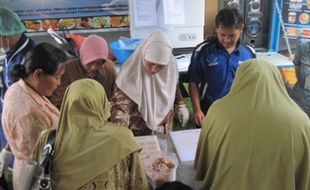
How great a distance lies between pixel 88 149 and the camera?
1085 millimetres

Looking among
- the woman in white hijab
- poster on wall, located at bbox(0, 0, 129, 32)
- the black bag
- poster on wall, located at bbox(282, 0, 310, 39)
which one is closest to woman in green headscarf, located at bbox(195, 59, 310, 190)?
the woman in white hijab

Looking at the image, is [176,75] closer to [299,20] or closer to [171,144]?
[171,144]

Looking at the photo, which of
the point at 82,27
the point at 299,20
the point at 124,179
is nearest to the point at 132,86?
the point at 124,179

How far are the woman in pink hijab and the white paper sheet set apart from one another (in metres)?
0.91

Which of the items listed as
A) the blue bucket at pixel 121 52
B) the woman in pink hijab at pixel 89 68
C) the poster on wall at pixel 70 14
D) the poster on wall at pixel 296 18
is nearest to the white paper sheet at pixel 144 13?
the blue bucket at pixel 121 52

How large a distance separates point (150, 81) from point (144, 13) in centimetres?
119

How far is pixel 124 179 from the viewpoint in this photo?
1172 mm

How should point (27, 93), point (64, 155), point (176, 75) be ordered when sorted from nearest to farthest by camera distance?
1. point (64, 155)
2. point (27, 93)
3. point (176, 75)

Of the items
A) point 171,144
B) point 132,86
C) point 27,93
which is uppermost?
point 27,93

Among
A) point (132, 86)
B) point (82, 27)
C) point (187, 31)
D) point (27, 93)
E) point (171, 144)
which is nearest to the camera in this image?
point (27, 93)

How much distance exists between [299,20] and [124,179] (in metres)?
2.55

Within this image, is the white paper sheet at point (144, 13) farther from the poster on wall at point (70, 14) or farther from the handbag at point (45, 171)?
the handbag at point (45, 171)

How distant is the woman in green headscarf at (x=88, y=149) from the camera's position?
3.56ft

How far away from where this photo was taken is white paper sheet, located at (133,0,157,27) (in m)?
2.90
